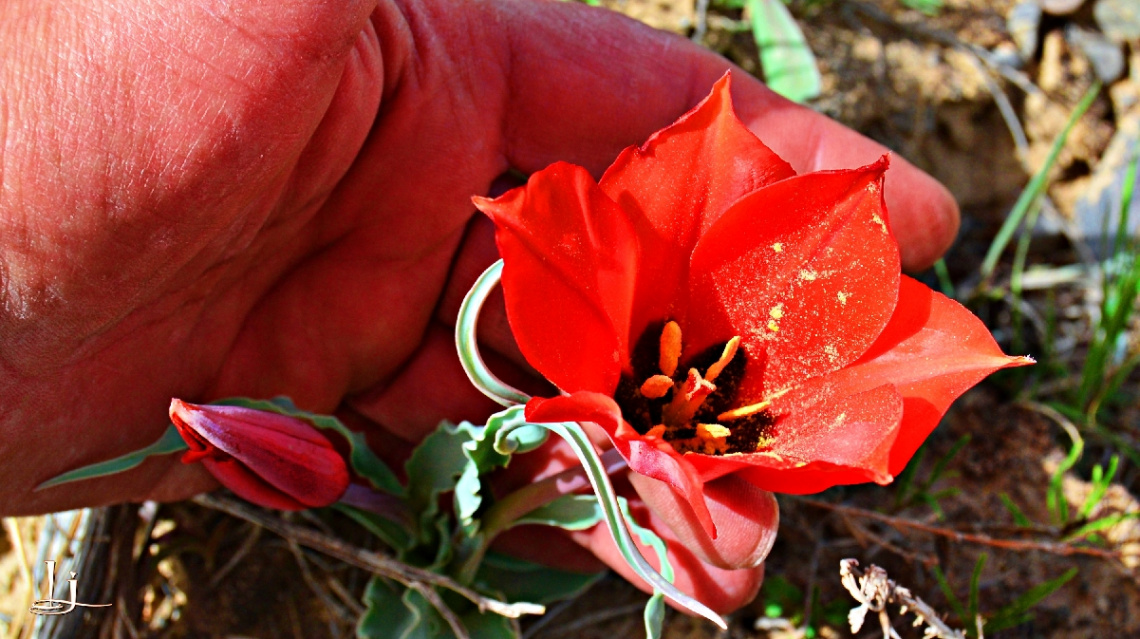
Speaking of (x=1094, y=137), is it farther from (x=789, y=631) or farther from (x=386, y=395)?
(x=386, y=395)

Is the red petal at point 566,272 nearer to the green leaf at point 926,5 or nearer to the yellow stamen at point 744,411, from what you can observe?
the yellow stamen at point 744,411

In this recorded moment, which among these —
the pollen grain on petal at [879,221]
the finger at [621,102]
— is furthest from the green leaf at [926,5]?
the pollen grain on petal at [879,221]

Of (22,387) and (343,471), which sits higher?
(22,387)

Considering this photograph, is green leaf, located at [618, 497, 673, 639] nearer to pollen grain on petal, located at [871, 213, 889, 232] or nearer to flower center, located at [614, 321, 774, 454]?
flower center, located at [614, 321, 774, 454]

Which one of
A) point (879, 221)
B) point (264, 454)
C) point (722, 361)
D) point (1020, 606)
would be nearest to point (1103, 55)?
point (1020, 606)

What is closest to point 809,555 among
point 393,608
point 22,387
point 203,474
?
point 393,608

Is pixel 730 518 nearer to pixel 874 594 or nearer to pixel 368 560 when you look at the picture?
pixel 874 594
